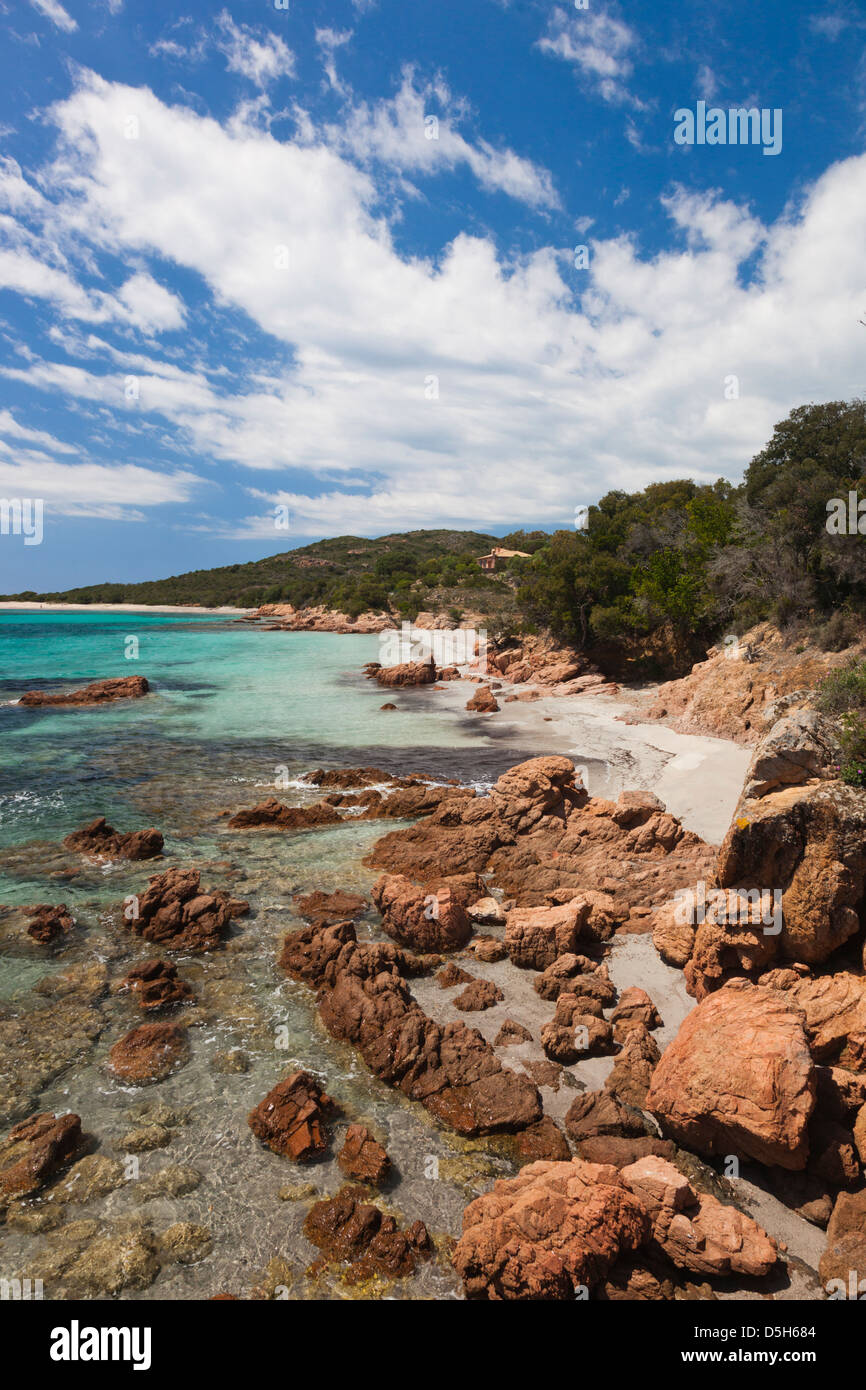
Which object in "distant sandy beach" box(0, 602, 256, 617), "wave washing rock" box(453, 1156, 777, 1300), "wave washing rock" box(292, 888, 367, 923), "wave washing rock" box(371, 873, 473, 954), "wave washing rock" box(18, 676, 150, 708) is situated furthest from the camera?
"distant sandy beach" box(0, 602, 256, 617)

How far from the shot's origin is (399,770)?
1955 cm

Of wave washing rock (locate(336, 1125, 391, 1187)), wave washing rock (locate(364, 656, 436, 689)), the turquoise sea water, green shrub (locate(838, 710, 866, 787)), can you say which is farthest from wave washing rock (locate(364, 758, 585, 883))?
wave washing rock (locate(364, 656, 436, 689))

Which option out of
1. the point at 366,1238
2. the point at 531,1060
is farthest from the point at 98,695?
the point at 366,1238

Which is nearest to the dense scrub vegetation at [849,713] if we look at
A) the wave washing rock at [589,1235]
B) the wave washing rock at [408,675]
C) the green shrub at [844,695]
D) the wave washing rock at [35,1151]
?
the green shrub at [844,695]

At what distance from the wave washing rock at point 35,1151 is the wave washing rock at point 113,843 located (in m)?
7.04

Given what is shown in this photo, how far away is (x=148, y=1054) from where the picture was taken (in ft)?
23.7

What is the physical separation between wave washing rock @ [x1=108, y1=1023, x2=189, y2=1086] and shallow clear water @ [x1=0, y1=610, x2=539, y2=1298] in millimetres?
124

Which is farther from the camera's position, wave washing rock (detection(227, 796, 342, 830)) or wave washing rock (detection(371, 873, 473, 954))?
wave washing rock (detection(227, 796, 342, 830))

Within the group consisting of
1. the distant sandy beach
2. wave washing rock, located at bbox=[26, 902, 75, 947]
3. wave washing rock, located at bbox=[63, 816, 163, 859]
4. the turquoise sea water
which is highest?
the distant sandy beach

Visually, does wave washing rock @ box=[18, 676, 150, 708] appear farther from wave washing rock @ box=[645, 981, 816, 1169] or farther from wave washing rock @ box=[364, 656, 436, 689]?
wave washing rock @ box=[645, 981, 816, 1169]

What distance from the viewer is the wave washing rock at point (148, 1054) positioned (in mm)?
6922

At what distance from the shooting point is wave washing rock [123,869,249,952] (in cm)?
974

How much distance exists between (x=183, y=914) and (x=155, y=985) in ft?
5.92

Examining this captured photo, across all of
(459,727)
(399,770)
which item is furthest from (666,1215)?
(459,727)
